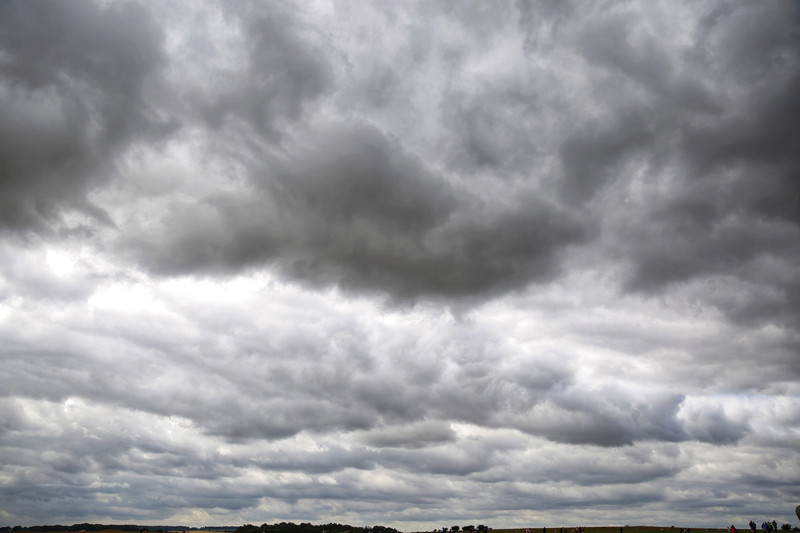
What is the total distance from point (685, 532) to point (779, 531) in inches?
1852

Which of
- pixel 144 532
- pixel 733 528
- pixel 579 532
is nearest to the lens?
pixel 144 532

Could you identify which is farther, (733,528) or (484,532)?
(484,532)

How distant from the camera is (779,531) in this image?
13238 centimetres

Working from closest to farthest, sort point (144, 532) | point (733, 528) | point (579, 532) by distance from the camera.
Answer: point (144, 532) < point (733, 528) < point (579, 532)

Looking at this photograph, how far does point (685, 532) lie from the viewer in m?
175

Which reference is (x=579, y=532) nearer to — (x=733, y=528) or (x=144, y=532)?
(x=733, y=528)

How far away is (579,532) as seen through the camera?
6644 inches

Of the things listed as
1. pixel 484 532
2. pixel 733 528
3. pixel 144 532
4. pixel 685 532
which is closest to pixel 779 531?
pixel 733 528

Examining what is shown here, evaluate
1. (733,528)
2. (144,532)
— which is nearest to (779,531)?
(733,528)

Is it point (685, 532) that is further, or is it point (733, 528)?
point (685, 532)

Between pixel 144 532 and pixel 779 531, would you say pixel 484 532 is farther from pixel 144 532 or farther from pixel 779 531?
pixel 144 532

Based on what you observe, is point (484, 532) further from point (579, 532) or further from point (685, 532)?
point (685, 532)

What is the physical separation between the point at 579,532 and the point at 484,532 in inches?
1119

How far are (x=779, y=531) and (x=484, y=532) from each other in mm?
77639
